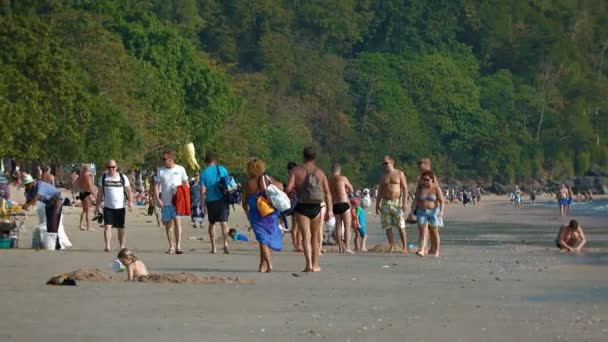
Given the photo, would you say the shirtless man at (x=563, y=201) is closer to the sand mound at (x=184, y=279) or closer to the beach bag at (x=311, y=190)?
the beach bag at (x=311, y=190)

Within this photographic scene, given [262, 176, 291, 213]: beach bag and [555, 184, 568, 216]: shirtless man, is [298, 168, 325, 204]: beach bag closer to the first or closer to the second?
[262, 176, 291, 213]: beach bag

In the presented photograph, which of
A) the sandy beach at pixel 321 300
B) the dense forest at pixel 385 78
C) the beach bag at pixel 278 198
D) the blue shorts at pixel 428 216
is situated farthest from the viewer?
the dense forest at pixel 385 78

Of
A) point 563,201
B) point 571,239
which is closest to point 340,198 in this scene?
point 571,239

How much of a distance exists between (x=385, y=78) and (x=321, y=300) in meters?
107

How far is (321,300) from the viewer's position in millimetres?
15227

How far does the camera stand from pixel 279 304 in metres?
14.8

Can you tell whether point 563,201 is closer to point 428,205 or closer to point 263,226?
point 428,205

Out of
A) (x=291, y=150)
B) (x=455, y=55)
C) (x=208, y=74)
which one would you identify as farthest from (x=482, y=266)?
(x=455, y=55)

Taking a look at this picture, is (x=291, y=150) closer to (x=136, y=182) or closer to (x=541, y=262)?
(x=136, y=182)

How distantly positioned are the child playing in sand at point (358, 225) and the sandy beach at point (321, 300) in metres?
1.58

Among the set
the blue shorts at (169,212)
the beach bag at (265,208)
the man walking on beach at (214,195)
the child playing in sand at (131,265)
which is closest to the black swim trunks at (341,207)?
the man walking on beach at (214,195)

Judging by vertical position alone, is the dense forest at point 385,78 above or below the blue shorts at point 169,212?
above

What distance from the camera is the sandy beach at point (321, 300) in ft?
41.0

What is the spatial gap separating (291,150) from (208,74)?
26.6 meters
